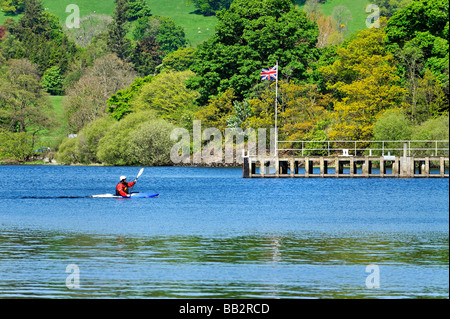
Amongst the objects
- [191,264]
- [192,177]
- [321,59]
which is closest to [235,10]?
[321,59]

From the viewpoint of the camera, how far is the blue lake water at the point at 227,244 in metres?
27.3

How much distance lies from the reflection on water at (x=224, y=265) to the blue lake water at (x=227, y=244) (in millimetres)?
45

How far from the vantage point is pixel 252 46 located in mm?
120625

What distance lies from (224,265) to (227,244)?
6.44 m

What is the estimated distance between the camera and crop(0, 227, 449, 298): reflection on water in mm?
26641

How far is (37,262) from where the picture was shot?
105ft

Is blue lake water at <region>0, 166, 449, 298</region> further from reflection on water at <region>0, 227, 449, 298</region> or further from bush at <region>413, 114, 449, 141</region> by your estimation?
bush at <region>413, 114, 449, 141</region>

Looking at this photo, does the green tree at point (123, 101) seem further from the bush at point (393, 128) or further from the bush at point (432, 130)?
the bush at point (432, 130)

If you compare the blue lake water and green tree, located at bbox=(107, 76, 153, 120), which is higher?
green tree, located at bbox=(107, 76, 153, 120)

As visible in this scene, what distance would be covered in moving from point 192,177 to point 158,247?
205 ft

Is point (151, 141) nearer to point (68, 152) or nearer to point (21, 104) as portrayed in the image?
point (68, 152)

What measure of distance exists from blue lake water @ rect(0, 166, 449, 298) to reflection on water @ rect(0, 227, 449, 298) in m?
0.05

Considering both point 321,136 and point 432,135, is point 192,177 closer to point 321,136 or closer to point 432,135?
point 321,136

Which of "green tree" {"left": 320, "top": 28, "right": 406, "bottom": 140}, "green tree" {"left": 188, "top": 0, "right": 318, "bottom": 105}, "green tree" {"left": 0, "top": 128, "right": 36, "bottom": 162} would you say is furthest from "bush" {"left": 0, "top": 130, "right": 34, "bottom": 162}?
"green tree" {"left": 320, "top": 28, "right": 406, "bottom": 140}
